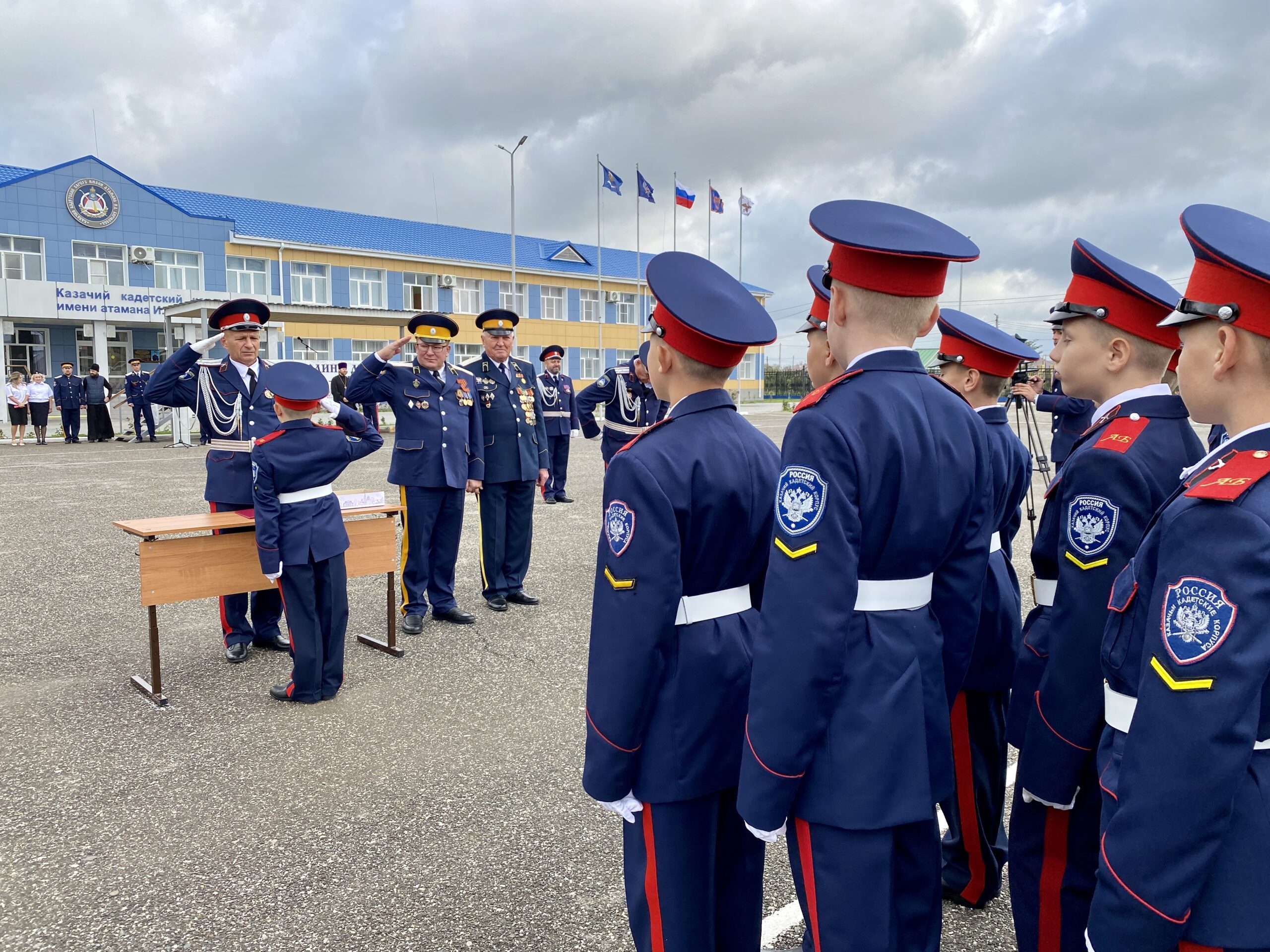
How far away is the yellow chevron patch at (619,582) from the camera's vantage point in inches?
77.3

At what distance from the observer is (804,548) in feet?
5.38

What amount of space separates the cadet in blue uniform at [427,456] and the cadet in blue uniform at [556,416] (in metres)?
5.71

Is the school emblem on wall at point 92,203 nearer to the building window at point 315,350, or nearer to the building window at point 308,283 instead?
the building window at point 308,283

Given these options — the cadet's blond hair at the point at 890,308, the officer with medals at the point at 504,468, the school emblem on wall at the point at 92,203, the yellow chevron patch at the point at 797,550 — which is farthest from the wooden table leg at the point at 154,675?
the school emblem on wall at the point at 92,203

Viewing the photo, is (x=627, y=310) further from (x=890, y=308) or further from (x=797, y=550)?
(x=797, y=550)

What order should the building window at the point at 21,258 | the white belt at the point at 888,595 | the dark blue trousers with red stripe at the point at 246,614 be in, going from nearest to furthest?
the white belt at the point at 888,595 < the dark blue trousers with red stripe at the point at 246,614 < the building window at the point at 21,258

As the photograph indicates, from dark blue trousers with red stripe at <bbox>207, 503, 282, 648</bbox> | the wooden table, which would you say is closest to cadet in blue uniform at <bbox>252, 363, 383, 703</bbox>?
the wooden table

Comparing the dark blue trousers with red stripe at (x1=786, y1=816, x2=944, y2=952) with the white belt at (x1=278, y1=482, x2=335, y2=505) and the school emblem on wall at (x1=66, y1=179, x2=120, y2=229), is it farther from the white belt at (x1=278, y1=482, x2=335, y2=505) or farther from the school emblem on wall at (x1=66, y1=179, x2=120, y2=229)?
the school emblem on wall at (x1=66, y1=179, x2=120, y2=229)

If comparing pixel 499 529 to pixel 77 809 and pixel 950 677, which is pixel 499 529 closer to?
pixel 77 809

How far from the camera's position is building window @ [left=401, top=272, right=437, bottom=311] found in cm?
3588

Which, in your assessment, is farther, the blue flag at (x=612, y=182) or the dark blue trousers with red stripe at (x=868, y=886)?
the blue flag at (x=612, y=182)

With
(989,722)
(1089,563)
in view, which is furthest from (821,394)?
(989,722)

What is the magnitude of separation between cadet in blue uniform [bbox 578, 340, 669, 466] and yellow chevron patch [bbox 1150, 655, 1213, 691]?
24.3 feet

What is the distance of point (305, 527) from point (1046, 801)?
3.70 metres
